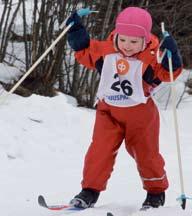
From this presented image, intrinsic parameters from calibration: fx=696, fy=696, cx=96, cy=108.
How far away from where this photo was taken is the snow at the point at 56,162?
461 cm

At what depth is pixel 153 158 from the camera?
14.6ft

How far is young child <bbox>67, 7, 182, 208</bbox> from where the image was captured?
13.8 feet

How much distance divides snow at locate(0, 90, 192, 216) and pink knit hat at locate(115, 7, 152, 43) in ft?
3.55

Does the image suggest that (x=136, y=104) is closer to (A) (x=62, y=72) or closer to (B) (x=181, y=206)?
(B) (x=181, y=206)

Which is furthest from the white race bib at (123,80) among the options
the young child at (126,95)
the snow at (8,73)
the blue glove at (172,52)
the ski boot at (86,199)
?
the snow at (8,73)

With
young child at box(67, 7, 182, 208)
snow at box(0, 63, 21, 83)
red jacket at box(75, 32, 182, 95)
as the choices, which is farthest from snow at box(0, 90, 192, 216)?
red jacket at box(75, 32, 182, 95)

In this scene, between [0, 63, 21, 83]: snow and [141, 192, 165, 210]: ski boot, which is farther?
[0, 63, 21, 83]: snow

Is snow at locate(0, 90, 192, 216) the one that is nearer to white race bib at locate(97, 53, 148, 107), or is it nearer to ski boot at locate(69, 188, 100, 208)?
ski boot at locate(69, 188, 100, 208)

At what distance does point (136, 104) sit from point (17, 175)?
1.38m

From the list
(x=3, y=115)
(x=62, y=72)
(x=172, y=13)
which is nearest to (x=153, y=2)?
(x=172, y=13)

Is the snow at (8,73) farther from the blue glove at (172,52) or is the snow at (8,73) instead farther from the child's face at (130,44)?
the blue glove at (172,52)

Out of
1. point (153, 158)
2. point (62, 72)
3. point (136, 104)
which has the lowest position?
point (62, 72)

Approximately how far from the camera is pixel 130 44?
419 centimetres

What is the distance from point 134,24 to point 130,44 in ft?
0.40
